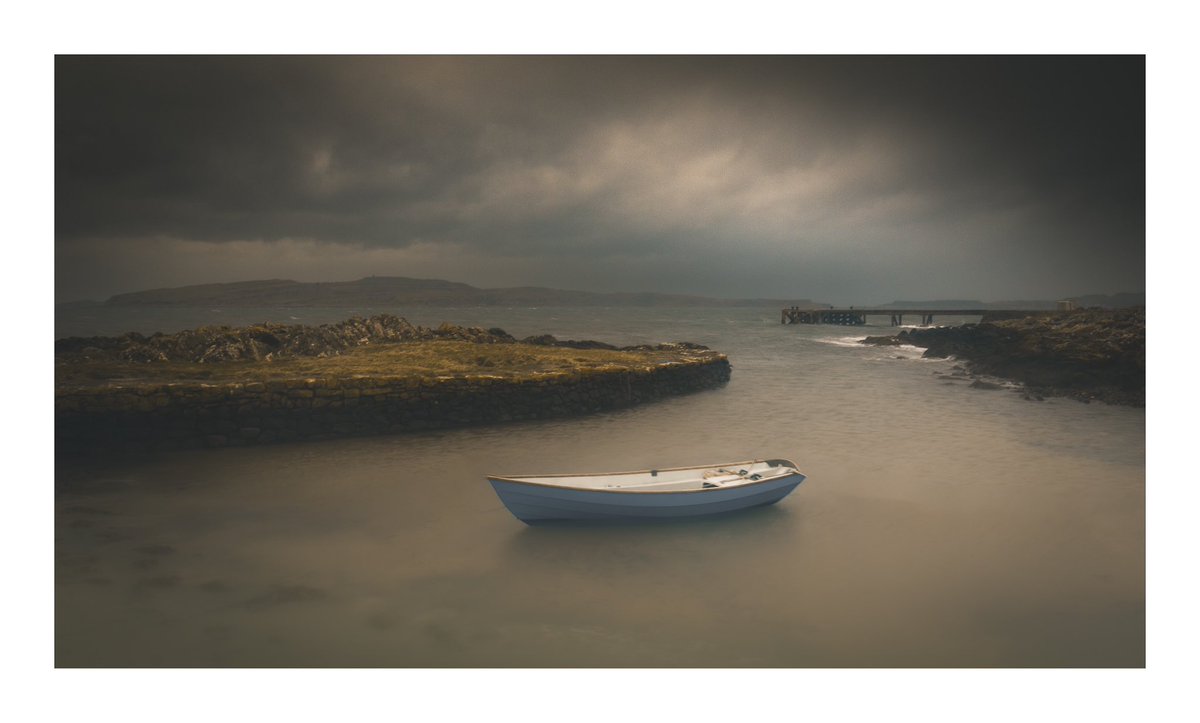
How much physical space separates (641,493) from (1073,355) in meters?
11.9

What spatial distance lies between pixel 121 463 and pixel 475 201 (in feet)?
17.9

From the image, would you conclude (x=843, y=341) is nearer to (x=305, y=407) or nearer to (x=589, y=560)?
(x=305, y=407)

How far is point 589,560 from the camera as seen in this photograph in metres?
4.74

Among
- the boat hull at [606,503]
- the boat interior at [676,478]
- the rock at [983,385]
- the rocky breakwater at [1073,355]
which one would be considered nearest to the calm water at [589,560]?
the boat hull at [606,503]

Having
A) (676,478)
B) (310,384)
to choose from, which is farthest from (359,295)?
(676,478)

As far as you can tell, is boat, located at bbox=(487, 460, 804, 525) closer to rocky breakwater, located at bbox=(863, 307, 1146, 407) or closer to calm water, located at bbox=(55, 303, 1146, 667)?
calm water, located at bbox=(55, 303, 1146, 667)

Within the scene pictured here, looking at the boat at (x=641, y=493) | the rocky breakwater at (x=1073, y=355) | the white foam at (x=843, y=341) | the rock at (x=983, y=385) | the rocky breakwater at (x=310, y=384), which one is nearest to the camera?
the boat at (x=641, y=493)

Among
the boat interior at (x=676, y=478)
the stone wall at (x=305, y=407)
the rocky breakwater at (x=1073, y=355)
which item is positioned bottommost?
the boat interior at (x=676, y=478)

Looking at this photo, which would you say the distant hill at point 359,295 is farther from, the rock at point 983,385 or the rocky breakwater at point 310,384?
the rock at point 983,385

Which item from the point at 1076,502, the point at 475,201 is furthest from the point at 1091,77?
the point at 475,201

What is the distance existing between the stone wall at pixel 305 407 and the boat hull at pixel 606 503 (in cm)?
443

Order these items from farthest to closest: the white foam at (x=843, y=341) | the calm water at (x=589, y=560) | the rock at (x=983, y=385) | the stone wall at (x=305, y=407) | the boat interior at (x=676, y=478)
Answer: the white foam at (x=843, y=341) < the rock at (x=983, y=385) < the stone wall at (x=305, y=407) < the boat interior at (x=676, y=478) < the calm water at (x=589, y=560)

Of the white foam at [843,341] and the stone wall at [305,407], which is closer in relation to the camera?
the stone wall at [305,407]

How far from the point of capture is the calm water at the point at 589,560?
369 cm
